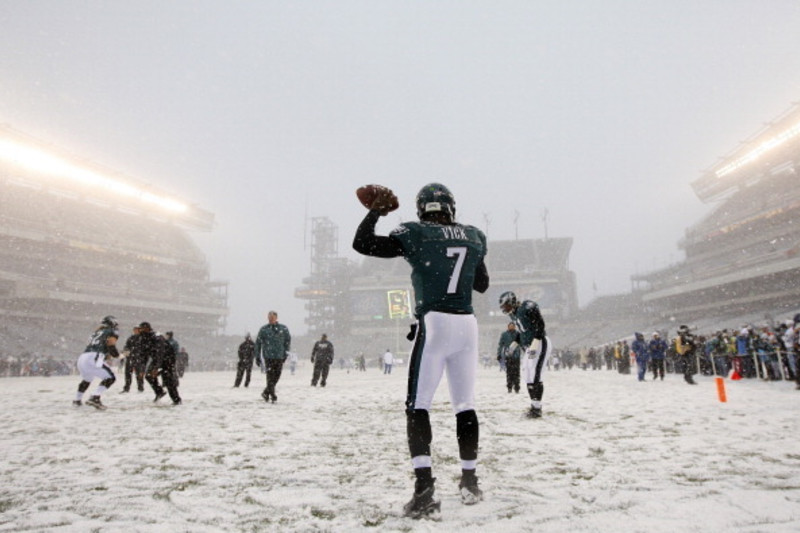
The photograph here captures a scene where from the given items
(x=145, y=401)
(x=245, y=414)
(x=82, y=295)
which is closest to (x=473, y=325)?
(x=245, y=414)

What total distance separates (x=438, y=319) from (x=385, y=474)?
1.38 meters

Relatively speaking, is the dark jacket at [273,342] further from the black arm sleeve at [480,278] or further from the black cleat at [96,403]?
the black arm sleeve at [480,278]

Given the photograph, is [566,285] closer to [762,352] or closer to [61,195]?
[762,352]

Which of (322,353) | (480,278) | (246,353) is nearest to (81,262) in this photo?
(246,353)

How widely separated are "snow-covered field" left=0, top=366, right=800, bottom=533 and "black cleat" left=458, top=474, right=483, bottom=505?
74 mm

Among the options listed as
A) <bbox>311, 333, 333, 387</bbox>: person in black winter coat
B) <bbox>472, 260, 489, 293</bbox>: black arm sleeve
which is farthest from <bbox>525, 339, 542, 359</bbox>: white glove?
<bbox>311, 333, 333, 387</bbox>: person in black winter coat

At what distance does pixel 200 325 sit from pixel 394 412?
181ft

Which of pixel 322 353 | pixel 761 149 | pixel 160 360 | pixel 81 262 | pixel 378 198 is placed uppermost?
pixel 761 149

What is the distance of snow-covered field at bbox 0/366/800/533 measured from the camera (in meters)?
2.40

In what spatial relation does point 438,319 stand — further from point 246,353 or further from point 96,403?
point 246,353

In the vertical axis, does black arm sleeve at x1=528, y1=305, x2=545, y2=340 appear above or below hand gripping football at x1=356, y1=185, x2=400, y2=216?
below

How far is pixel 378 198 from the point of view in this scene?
9.62 feet

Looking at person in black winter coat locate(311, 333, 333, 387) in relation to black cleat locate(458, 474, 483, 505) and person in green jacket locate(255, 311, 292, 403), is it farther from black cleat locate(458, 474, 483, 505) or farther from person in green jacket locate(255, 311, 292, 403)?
black cleat locate(458, 474, 483, 505)

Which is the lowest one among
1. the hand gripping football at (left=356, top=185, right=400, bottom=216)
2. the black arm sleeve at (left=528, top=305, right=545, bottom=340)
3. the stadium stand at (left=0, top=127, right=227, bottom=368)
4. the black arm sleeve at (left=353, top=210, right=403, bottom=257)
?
the black arm sleeve at (left=528, top=305, right=545, bottom=340)
